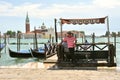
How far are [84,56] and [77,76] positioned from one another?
4068 mm

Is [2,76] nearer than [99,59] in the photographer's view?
Yes

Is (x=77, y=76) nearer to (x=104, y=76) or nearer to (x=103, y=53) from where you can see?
(x=104, y=76)

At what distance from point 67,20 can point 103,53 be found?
2.19m

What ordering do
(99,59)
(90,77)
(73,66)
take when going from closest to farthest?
1. (90,77)
2. (73,66)
3. (99,59)

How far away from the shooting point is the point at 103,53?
1582cm

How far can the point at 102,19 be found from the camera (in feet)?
51.3

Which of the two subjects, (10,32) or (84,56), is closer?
(84,56)

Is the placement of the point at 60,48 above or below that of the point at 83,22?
below

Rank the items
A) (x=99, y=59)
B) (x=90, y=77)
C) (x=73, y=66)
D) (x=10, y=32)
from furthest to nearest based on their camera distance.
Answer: (x=10, y=32) < (x=99, y=59) < (x=73, y=66) < (x=90, y=77)

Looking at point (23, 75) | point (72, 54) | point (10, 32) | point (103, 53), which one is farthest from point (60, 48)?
point (10, 32)

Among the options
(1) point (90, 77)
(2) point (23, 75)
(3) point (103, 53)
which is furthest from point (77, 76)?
(3) point (103, 53)

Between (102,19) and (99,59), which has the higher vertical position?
(102,19)

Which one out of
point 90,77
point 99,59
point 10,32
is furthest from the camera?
point 10,32

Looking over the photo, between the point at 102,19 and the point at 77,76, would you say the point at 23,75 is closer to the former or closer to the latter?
the point at 77,76
